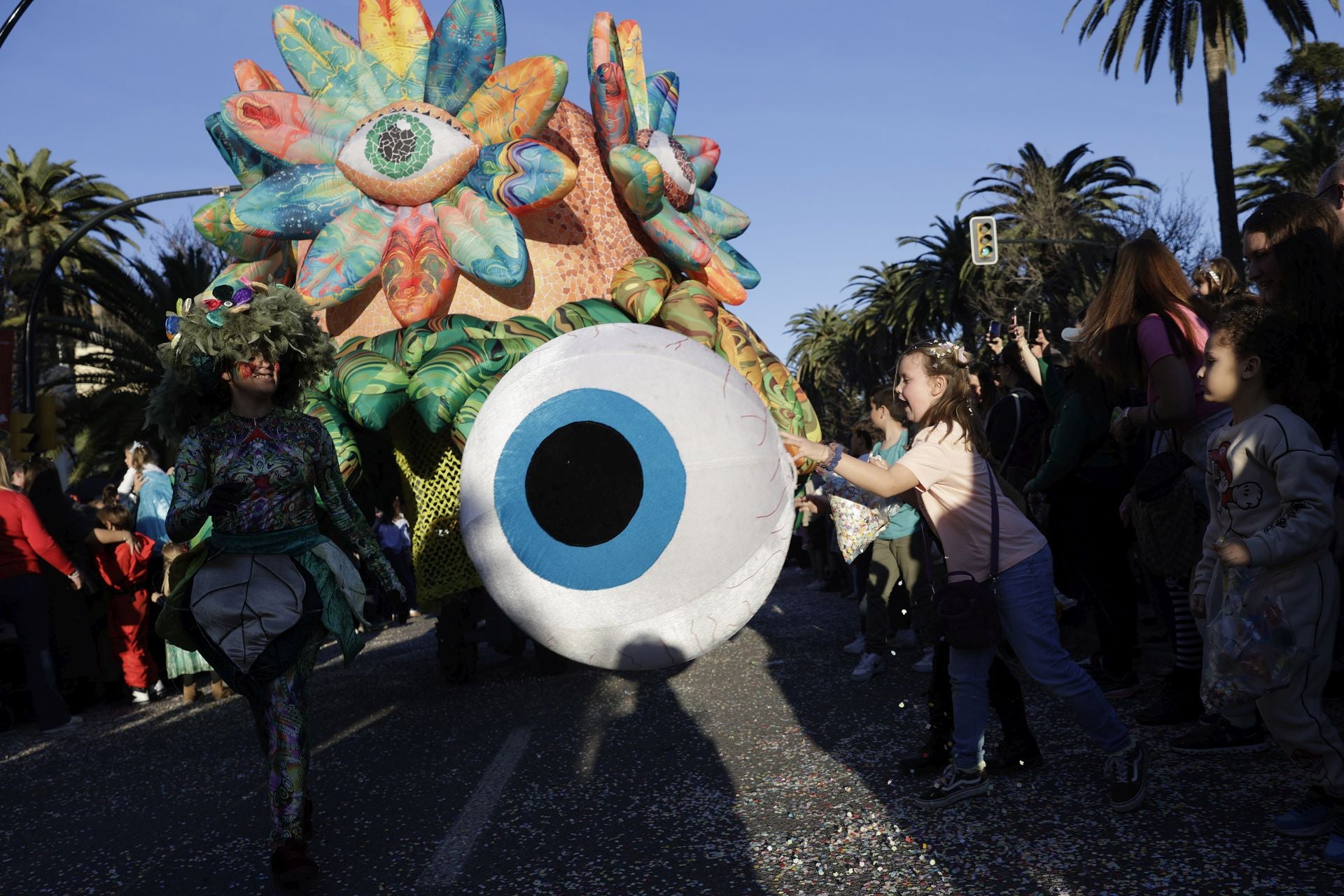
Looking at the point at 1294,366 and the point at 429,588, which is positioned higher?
the point at 1294,366

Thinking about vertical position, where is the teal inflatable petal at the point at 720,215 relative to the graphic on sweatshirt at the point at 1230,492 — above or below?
above

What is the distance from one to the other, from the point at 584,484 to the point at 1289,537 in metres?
2.03

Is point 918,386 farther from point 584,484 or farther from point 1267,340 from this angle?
point 584,484

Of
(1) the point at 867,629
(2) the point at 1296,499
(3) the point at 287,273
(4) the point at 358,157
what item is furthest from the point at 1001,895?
(3) the point at 287,273

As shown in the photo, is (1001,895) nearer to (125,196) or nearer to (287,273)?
(287,273)

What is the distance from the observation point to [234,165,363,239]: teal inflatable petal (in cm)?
504

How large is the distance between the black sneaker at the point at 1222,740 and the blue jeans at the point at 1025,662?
504 millimetres

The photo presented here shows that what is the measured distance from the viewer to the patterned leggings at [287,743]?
3447 mm

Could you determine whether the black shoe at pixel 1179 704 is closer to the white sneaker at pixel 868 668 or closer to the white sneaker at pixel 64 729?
the white sneaker at pixel 868 668

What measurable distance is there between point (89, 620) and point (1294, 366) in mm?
7606

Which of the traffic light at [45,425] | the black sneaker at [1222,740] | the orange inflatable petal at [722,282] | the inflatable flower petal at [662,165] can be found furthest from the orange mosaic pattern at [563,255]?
the traffic light at [45,425]

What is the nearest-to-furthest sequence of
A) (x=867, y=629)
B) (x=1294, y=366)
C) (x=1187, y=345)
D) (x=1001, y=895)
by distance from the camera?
(x=1001, y=895) → (x=1294, y=366) → (x=1187, y=345) → (x=867, y=629)

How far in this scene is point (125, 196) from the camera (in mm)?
25656

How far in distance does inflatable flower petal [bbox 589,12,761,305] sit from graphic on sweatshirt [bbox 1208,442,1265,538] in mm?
2865
